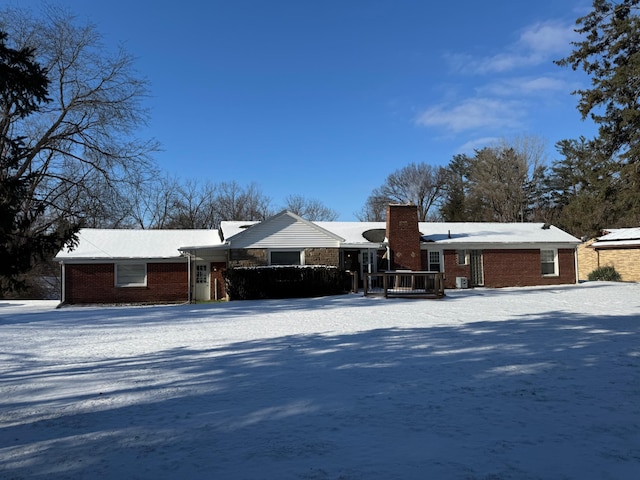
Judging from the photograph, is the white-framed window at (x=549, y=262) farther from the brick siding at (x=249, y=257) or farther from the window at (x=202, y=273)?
the window at (x=202, y=273)

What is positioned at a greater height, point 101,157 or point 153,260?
point 101,157

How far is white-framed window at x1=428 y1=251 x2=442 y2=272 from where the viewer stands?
82.1 ft

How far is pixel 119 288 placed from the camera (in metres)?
22.9

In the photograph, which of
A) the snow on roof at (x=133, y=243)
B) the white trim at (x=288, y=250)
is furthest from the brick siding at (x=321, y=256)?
the snow on roof at (x=133, y=243)

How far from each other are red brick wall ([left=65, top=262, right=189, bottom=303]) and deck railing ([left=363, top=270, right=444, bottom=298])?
9644 mm

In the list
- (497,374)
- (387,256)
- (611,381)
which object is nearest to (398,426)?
(497,374)

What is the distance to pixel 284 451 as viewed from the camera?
12.6 ft

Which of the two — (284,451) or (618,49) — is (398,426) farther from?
(618,49)

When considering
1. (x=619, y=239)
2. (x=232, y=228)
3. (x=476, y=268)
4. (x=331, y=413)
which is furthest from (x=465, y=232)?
(x=331, y=413)

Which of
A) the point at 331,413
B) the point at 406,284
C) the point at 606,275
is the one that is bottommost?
the point at 331,413

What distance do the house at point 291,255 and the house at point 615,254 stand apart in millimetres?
5461

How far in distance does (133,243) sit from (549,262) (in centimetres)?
2271

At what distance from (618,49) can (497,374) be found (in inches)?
644

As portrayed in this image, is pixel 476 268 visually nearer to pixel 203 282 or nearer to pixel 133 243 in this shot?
pixel 203 282
